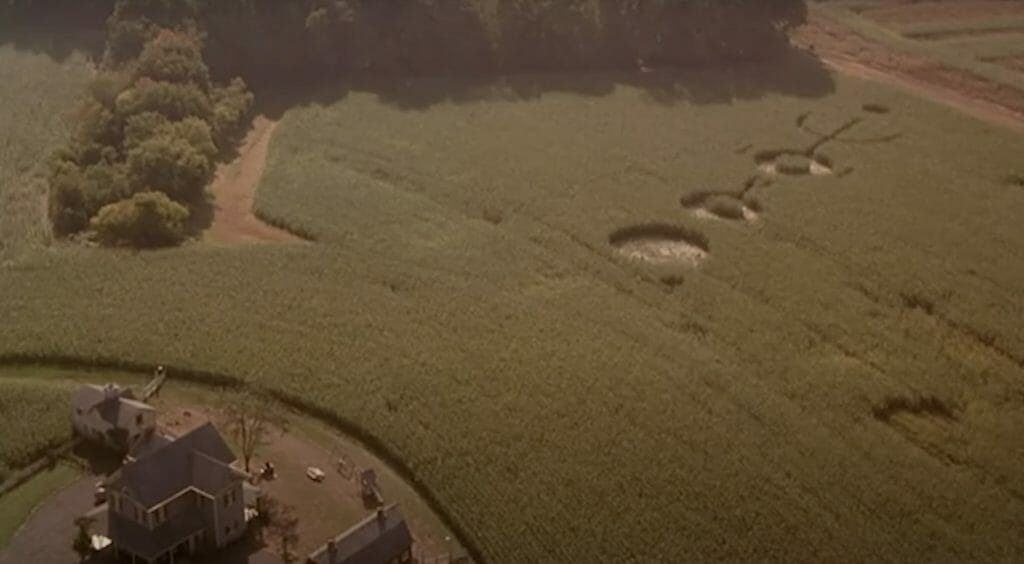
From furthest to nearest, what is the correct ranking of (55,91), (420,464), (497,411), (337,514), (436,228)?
(55,91) < (436,228) < (497,411) < (420,464) < (337,514)

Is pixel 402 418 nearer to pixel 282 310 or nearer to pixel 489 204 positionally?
pixel 282 310

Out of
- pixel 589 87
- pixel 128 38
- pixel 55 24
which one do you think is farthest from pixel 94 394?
pixel 55 24

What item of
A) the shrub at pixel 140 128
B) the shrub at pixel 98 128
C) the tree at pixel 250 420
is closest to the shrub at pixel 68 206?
the shrub at pixel 140 128


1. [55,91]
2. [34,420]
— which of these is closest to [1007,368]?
[34,420]

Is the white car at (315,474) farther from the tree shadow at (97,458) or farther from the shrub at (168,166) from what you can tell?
the shrub at (168,166)

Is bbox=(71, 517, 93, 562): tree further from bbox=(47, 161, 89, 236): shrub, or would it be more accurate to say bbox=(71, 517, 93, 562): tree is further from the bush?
bbox=(47, 161, 89, 236): shrub

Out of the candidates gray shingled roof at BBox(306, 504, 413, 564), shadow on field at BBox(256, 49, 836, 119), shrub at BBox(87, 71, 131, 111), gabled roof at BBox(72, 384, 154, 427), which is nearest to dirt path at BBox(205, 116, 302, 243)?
shadow on field at BBox(256, 49, 836, 119)
